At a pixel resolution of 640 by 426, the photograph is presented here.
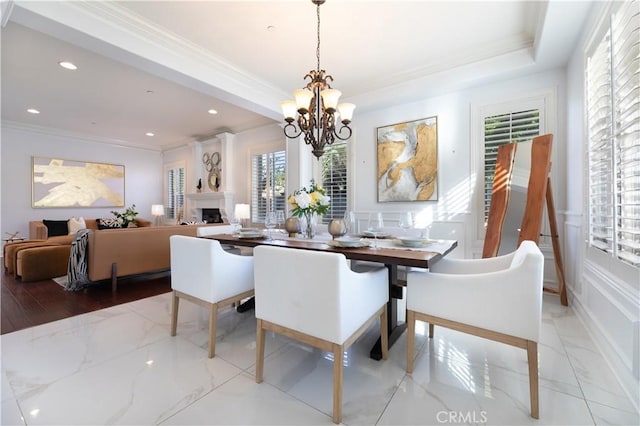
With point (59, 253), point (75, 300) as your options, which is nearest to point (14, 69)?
point (59, 253)

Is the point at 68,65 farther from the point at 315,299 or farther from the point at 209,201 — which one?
the point at 315,299

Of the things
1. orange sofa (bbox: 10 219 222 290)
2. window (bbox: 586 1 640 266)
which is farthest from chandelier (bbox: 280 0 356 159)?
orange sofa (bbox: 10 219 222 290)

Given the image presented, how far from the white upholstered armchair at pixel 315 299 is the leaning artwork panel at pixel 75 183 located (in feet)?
24.3

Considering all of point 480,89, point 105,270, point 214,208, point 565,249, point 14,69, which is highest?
point 14,69

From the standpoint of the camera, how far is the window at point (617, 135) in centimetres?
148

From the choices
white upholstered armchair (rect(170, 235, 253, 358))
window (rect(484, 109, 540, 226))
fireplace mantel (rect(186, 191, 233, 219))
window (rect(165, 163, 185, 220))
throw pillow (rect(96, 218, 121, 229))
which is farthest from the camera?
window (rect(165, 163, 185, 220))

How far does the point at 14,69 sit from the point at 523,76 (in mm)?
6260

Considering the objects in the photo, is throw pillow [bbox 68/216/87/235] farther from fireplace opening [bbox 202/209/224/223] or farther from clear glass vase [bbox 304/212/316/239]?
clear glass vase [bbox 304/212/316/239]

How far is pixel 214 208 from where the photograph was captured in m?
6.63

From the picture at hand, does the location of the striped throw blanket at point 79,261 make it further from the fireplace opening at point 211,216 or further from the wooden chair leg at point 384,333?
the wooden chair leg at point 384,333

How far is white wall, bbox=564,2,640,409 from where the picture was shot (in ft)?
4.76

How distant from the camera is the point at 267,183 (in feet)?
18.8

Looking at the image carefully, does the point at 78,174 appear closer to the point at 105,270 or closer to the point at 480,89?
the point at 105,270

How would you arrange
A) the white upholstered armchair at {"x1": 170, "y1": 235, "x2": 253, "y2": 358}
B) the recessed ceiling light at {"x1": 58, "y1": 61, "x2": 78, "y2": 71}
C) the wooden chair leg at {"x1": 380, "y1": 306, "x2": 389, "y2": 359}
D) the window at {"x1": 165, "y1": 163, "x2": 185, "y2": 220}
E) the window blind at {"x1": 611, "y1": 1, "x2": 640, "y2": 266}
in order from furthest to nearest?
1. the window at {"x1": 165, "y1": 163, "x2": 185, "y2": 220}
2. the recessed ceiling light at {"x1": 58, "y1": 61, "x2": 78, "y2": 71}
3. the white upholstered armchair at {"x1": 170, "y1": 235, "x2": 253, "y2": 358}
4. the wooden chair leg at {"x1": 380, "y1": 306, "x2": 389, "y2": 359}
5. the window blind at {"x1": 611, "y1": 1, "x2": 640, "y2": 266}
